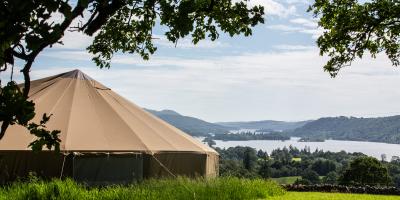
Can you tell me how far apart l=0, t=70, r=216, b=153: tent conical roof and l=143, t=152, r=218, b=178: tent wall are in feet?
0.63

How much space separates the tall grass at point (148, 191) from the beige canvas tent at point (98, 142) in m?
1.70

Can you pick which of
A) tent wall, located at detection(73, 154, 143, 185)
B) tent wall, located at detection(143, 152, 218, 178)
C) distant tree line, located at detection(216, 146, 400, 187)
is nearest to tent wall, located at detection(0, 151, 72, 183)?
tent wall, located at detection(73, 154, 143, 185)

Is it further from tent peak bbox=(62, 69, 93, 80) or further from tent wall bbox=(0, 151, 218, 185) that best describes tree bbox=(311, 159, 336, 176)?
tent wall bbox=(0, 151, 218, 185)

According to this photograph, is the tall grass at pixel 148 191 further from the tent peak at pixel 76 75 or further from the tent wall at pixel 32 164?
the tent peak at pixel 76 75

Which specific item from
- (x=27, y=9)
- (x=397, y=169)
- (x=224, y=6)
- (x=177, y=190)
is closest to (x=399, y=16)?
(x=177, y=190)

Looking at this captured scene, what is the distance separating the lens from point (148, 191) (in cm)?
1111

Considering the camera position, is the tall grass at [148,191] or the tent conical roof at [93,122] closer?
the tall grass at [148,191]

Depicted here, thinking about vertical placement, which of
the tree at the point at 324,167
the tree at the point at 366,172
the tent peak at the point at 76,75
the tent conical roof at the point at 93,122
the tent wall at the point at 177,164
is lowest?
the tree at the point at 324,167

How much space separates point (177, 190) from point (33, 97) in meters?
6.46

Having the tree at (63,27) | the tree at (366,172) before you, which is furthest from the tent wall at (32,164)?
the tree at (366,172)

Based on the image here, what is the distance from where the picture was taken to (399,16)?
11.0 meters

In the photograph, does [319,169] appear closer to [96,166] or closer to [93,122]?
[93,122]

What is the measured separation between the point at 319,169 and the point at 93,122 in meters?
53.8

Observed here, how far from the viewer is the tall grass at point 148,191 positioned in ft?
34.2
